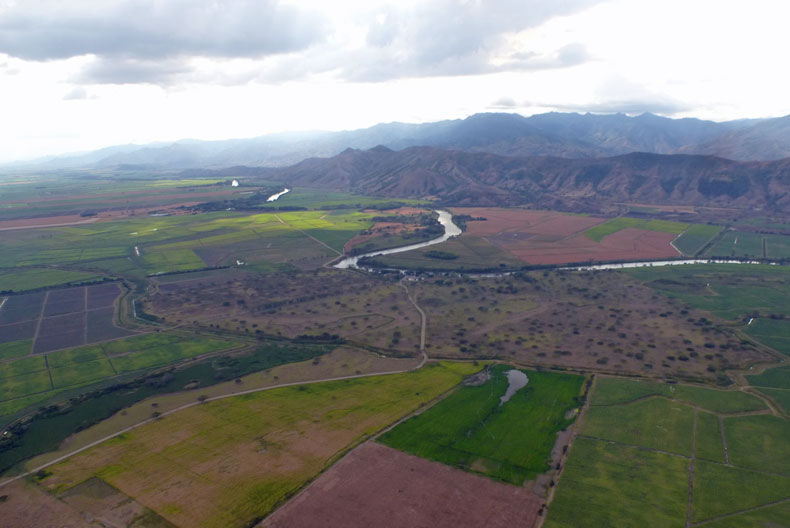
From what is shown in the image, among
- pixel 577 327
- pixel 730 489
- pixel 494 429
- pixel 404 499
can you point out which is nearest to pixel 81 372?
pixel 404 499

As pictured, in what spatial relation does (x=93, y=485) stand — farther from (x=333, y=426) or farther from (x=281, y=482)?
(x=333, y=426)

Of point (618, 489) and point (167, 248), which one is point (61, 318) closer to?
point (167, 248)

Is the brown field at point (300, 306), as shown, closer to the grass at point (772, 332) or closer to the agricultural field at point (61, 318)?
the agricultural field at point (61, 318)

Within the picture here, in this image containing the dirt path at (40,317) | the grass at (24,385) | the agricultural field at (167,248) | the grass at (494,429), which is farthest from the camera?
the agricultural field at (167,248)

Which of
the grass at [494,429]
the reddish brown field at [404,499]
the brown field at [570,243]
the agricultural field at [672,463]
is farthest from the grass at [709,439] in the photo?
the brown field at [570,243]

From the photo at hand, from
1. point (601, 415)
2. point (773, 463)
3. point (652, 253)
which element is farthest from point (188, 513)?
point (652, 253)
